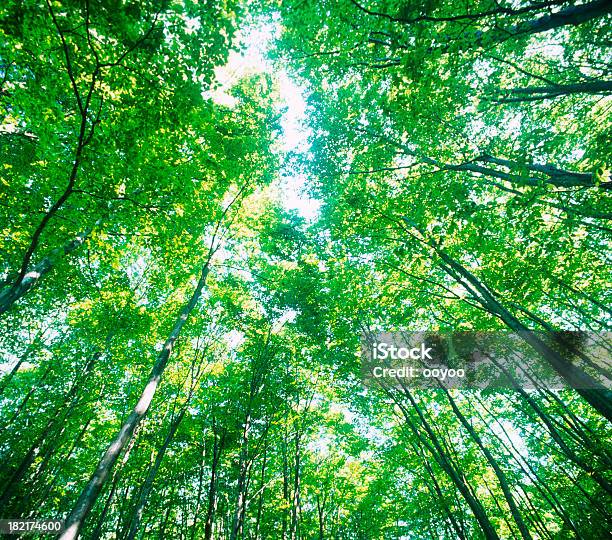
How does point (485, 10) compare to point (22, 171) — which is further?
point (22, 171)

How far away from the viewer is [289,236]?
11.6 metres

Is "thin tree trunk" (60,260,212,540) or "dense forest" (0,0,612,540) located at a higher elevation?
"dense forest" (0,0,612,540)

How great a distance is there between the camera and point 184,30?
4305 mm

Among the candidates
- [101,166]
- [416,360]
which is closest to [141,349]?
[101,166]

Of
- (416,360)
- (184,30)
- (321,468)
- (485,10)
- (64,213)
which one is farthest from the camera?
(321,468)

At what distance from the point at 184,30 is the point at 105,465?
7.71 meters

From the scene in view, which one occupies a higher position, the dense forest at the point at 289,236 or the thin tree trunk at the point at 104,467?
the dense forest at the point at 289,236

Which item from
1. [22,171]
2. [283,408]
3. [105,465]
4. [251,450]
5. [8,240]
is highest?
[22,171]

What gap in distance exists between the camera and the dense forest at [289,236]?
14.4 ft

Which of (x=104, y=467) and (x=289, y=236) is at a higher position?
(x=289, y=236)

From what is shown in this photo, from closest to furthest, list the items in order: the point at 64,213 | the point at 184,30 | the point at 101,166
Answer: the point at 184,30 < the point at 101,166 < the point at 64,213

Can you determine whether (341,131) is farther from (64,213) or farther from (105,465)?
(105,465)

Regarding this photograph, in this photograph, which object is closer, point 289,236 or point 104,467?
point 104,467

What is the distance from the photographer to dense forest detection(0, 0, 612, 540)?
4.38 metres
